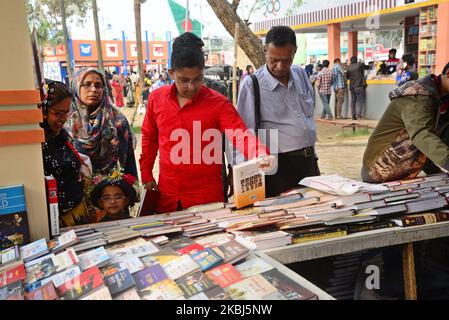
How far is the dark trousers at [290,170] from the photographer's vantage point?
104 inches

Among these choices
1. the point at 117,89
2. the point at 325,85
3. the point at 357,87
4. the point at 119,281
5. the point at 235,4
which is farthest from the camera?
the point at 117,89

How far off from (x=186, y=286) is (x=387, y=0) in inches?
444

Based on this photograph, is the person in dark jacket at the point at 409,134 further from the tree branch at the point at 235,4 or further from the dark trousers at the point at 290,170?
the tree branch at the point at 235,4

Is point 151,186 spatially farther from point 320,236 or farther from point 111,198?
point 320,236

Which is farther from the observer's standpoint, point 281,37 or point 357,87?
point 357,87

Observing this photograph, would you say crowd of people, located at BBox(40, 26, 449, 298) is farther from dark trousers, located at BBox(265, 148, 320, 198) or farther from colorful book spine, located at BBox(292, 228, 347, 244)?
colorful book spine, located at BBox(292, 228, 347, 244)

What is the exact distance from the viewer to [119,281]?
51.5 inches

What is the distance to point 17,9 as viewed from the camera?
1.58 meters

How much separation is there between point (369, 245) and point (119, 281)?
968 mm

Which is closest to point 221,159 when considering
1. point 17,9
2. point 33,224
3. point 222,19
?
point 33,224

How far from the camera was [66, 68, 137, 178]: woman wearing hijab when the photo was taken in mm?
2709

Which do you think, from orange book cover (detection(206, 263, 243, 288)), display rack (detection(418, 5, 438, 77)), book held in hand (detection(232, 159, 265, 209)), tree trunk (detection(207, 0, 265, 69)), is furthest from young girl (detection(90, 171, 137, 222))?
display rack (detection(418, 5, 438, 77))

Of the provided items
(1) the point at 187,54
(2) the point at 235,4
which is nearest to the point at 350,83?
(2) the point at 235,4
